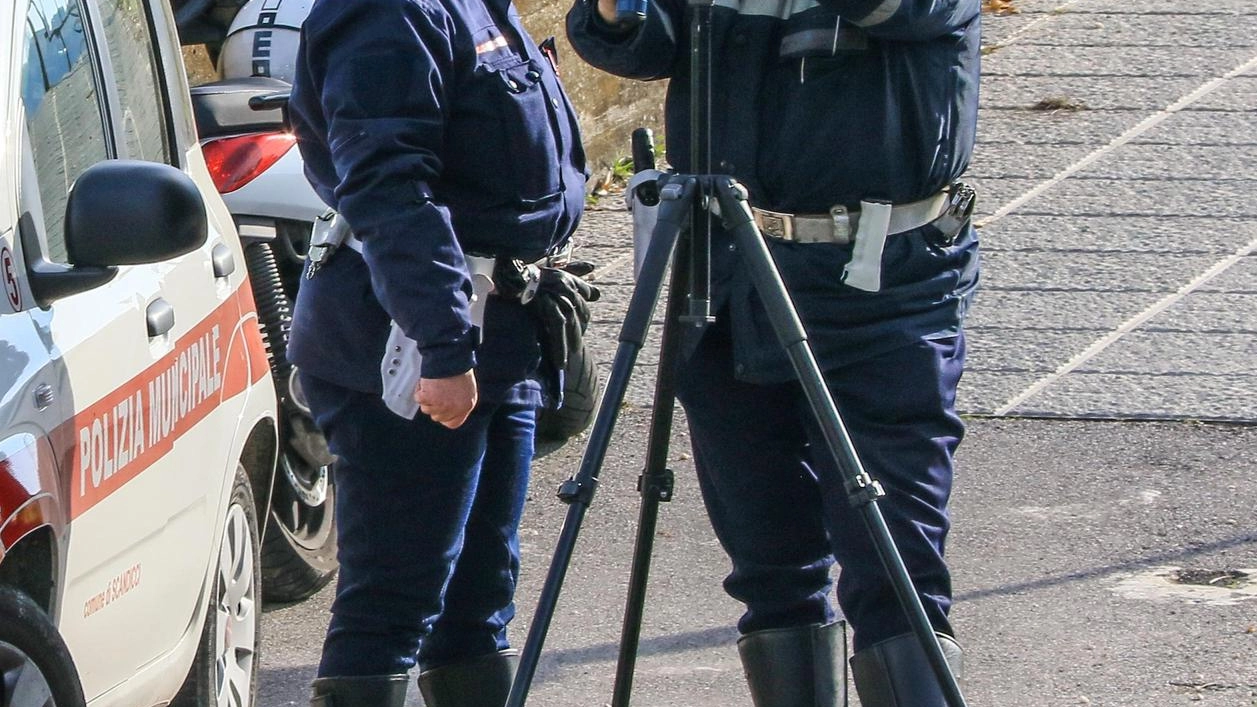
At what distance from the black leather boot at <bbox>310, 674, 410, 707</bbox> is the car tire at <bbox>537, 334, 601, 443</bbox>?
2417mm

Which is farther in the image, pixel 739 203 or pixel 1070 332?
pixel 1070 332

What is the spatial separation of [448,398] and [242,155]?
2.34 meters

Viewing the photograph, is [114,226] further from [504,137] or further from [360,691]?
[360,691]

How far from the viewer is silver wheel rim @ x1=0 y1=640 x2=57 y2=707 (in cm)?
270

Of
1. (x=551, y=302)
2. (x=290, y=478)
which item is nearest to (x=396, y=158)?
(x=551, y=302)

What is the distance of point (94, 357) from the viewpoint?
3.11 metres

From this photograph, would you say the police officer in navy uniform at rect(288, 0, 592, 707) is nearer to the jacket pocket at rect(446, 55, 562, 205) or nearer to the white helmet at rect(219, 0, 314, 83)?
the jacket pocket at rect(446, 55, 562, 205)

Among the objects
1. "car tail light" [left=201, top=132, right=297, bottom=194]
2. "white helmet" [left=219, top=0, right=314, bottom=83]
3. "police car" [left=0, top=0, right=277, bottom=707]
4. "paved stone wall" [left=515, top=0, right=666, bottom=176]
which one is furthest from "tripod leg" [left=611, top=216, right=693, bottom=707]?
"paved stone wall" [left=515, top=0, right=666, bottom=176]

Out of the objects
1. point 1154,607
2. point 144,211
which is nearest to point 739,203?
point 144,211

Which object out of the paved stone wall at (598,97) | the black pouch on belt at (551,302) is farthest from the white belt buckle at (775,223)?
the paved stone wall at (598,97)

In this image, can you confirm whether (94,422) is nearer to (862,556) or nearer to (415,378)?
(415,378)

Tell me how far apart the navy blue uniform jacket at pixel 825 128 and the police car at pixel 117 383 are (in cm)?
82

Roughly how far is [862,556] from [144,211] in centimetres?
126

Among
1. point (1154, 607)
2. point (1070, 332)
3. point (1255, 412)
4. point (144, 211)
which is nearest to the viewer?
point (144, 211)
